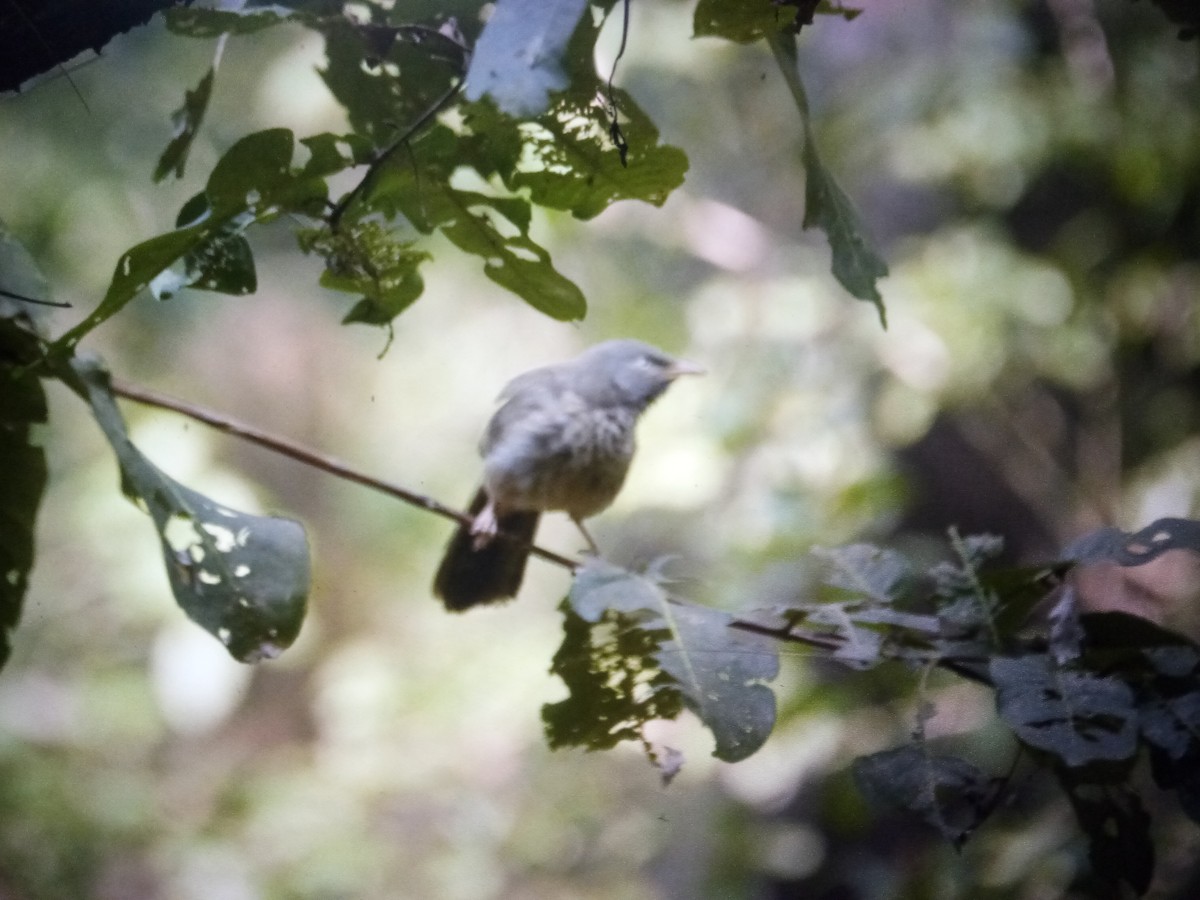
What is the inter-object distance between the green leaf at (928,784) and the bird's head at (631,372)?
3.52ft

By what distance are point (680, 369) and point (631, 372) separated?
105 millimetres

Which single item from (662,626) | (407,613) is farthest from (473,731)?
(662,626)

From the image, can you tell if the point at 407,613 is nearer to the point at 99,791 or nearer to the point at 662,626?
the point at 99,791

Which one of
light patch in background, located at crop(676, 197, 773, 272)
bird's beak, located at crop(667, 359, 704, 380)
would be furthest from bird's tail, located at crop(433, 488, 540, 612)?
light patch in background, located at crop(676, 197, 773, 272)

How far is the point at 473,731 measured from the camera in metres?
3.18

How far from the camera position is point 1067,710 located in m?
0.99

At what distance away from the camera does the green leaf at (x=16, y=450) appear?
117cm

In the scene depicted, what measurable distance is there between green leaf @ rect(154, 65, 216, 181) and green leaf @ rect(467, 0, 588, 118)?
1.46ft

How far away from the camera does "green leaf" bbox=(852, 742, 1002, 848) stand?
103 cm

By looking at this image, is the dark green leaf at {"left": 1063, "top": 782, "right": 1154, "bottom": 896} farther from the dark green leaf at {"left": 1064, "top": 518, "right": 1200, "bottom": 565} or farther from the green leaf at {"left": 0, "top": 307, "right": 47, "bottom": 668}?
the green leaf at {"left": 0, "top": 307, "right": 47, "bottom": 668}

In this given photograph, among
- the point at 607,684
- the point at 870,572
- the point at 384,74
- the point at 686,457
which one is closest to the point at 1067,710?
the point at 870,572

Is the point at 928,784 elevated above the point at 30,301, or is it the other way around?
the point at 30,301

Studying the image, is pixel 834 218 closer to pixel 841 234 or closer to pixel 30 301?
pixel 841 234

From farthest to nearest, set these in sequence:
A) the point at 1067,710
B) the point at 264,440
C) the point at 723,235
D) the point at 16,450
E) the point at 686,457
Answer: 1. the point at 723,235
2. the point at 686,457
3. the point at 264,440
4. the point at 16,450
5. the point at 1067,710
